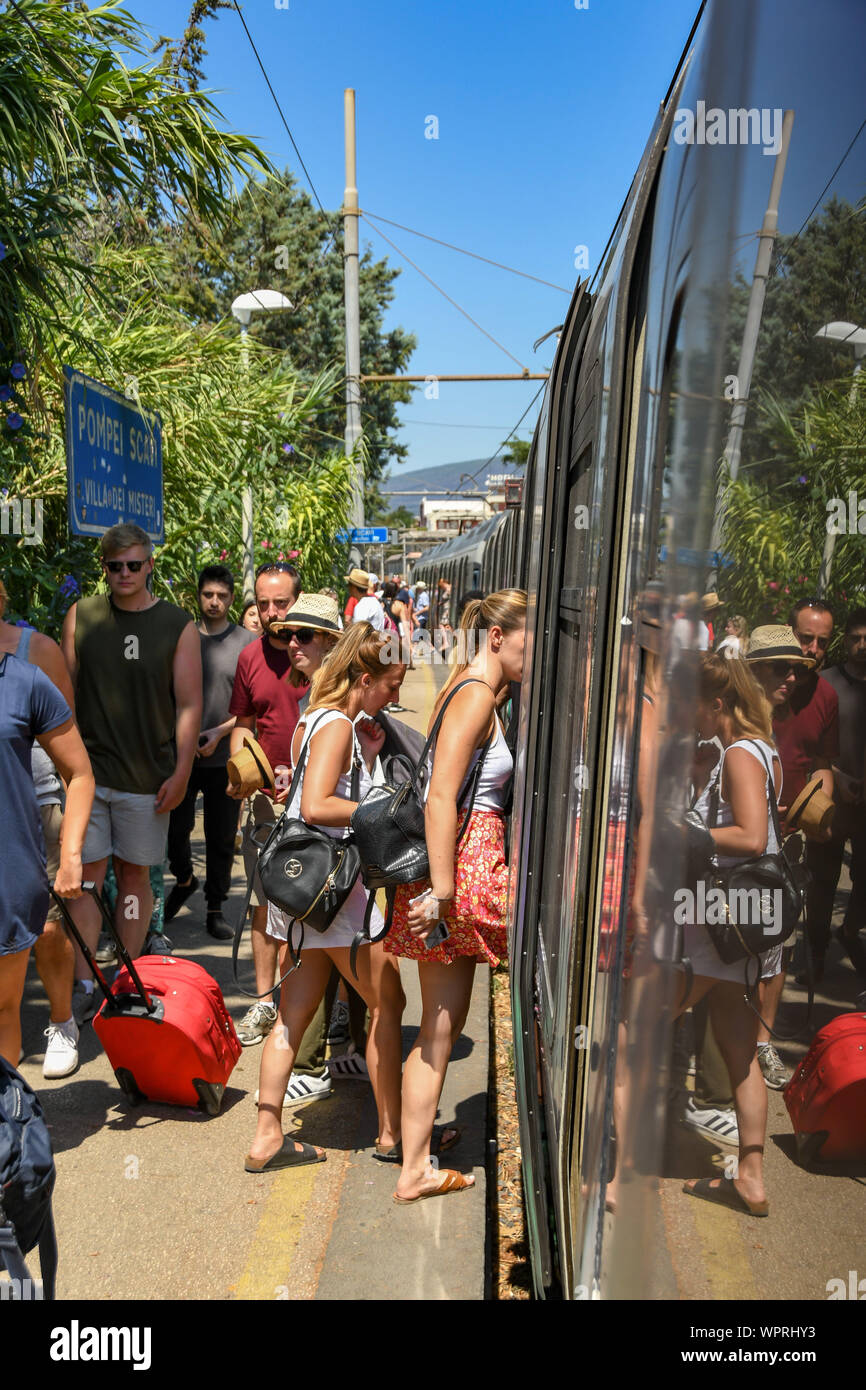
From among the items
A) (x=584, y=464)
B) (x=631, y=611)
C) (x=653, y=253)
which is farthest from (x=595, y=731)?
(x=584, y=464)

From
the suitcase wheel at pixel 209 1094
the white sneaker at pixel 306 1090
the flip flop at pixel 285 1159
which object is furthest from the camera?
the white sneaker at pixel 306 1090

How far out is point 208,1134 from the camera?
414 cm

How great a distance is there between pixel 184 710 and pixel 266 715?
0.40 meters

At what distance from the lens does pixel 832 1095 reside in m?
1.08

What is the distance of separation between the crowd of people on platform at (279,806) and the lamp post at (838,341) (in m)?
2.35

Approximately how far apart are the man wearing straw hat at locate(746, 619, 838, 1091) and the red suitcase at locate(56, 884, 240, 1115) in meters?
3.07

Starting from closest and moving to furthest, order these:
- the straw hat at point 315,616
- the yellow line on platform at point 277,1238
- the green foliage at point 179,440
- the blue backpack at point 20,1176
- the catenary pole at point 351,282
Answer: the blue backpack at point 20,1176 → the yellow line on platform at point 277,1238 → the straw hat at point 315,616 → the green foliage at point 179,440 → the catenary pole at point 351,282

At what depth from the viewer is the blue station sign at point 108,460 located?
4938 millimetres

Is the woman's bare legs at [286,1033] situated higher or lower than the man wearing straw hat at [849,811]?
lower

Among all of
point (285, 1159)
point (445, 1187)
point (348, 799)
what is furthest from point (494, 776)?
point (285, 1159)
